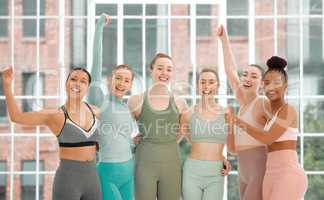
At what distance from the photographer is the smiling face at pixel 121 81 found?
11.9 ft

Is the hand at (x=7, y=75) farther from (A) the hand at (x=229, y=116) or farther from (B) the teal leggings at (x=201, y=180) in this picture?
(A) the hand at (x=229, y=116)

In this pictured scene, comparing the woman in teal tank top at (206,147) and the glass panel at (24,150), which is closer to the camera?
the woman in teal tank top at (206,147)

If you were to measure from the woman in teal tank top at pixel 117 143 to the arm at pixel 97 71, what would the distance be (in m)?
0.03

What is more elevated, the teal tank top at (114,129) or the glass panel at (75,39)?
the glass panel at (75,39)

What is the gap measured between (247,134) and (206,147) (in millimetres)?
253

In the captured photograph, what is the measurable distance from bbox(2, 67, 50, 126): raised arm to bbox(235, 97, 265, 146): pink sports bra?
1.12m

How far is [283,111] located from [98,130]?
3.46 feet

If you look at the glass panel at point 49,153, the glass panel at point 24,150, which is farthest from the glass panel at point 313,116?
the glass panel at point 24,150

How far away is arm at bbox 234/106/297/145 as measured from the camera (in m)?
3.32

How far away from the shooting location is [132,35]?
7973 mm

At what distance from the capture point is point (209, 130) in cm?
362

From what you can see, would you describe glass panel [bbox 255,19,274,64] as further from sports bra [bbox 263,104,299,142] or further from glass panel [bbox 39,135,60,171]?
sports bra [bbox 263,104,299,142]

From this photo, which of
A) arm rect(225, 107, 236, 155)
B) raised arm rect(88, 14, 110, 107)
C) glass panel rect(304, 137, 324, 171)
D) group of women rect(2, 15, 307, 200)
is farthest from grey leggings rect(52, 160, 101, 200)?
glass panel rect(304, 137, 324, 171)

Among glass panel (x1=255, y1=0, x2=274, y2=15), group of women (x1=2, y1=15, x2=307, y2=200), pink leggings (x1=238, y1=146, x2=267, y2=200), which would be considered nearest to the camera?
group of women (x1=2, y1=15, x2=307, y2=200)
